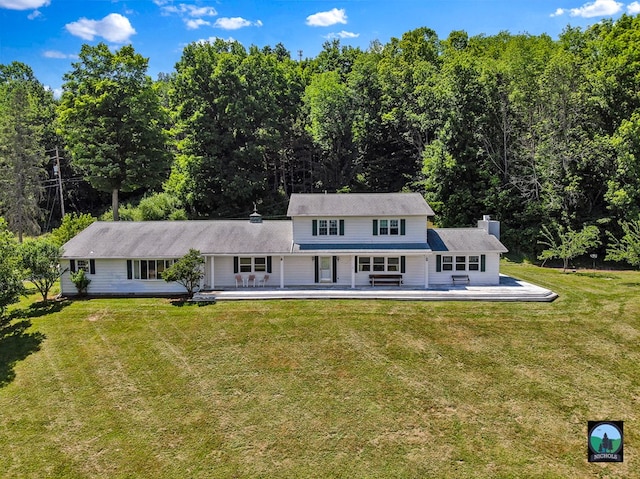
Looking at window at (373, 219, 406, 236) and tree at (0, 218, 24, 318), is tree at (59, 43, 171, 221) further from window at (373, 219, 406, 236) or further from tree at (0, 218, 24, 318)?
window at (373, 219, 406, 236)

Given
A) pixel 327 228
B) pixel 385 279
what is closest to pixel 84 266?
pixel 327 228

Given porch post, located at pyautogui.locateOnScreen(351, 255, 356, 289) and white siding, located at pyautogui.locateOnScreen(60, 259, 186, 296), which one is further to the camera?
porch post, located at pyautogui.locateOnScreen(351, 255, 356, 289)

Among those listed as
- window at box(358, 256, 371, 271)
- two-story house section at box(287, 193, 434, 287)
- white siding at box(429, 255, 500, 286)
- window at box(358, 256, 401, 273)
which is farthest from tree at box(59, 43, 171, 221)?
white siding at box(429, 255, 500, 286)

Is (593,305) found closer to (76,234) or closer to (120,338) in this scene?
(120,338)

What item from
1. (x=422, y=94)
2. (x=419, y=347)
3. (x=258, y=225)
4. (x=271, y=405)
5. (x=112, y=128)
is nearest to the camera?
(x=271, y=405)

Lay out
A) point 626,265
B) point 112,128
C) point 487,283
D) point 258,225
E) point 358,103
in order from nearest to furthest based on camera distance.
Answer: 1. point 487,283
2. point 258,225
3. point 626,265
4. point 112,128
5. point 358,103

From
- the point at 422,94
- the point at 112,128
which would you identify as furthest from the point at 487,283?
the point at 112,128

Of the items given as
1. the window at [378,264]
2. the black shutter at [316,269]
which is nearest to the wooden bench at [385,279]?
the window at [378,264]

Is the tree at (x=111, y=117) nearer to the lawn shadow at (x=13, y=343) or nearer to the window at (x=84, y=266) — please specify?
the window at (x=84, y=266)
